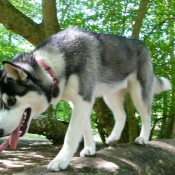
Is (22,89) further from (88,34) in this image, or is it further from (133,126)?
(133,126)

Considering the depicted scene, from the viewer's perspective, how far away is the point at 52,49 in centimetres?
404

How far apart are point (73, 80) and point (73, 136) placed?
655mm

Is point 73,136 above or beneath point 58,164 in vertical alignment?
above

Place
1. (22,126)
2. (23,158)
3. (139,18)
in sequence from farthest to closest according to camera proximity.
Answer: (23,158) < (139,18) < (22,126)

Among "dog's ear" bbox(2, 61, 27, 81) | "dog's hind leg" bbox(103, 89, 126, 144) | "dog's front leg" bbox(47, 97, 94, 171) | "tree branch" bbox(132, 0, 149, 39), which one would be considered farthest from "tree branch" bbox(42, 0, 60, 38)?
"dog's ear" bbox(2, 61, 27, 81)

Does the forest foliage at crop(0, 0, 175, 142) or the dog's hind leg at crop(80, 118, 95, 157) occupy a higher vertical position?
the forest foliage at crop(0, 0, 175, 142)

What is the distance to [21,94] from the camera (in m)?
3.41

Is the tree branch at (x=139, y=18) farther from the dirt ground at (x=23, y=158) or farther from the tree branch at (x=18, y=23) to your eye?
the dirt ground at (x=23, y=158)

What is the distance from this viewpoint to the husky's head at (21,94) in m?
3.32

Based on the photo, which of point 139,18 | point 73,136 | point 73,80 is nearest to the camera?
point 73,136

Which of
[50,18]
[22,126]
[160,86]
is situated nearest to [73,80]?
[22,126]

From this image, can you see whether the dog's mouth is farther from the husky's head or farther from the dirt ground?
the dirt ground

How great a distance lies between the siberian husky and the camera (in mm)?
3432

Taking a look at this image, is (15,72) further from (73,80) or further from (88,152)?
(88,152)
